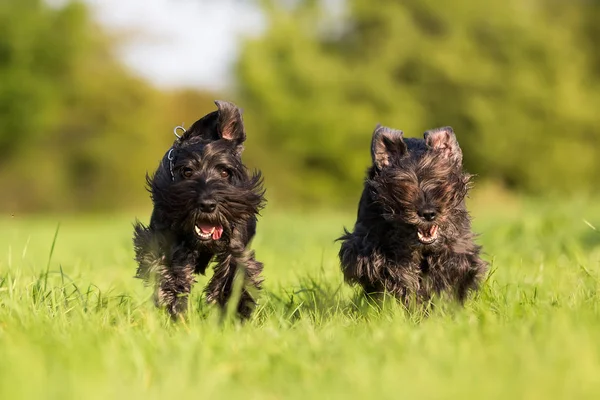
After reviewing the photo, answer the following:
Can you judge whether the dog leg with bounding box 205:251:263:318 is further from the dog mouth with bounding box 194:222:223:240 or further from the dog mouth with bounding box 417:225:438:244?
the dog mouth with bounding box 417:225:438:244

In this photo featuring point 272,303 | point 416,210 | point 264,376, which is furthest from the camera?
point 272,303

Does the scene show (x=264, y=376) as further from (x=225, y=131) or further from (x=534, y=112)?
(x=534, y=112)

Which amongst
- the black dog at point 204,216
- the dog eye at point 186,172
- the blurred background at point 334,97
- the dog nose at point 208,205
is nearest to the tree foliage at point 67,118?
the blurred background at point 334,97

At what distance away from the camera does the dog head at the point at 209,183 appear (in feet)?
14.7

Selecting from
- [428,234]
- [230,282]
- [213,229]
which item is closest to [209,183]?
[213,229]

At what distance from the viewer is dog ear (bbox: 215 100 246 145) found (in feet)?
15.4

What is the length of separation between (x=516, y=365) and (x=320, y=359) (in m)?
0.75

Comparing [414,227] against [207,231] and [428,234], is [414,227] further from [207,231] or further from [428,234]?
[207,231]

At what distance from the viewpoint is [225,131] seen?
476 centimetres

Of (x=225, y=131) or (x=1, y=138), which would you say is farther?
(x=1, y=138)

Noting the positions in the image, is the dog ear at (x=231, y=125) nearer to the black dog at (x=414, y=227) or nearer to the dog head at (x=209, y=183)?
the dog head at (x=209, y=183)

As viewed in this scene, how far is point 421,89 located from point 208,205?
2877 cm

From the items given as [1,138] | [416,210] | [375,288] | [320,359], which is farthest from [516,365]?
[1,138]

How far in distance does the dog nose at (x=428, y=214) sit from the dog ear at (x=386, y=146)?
484 mm
